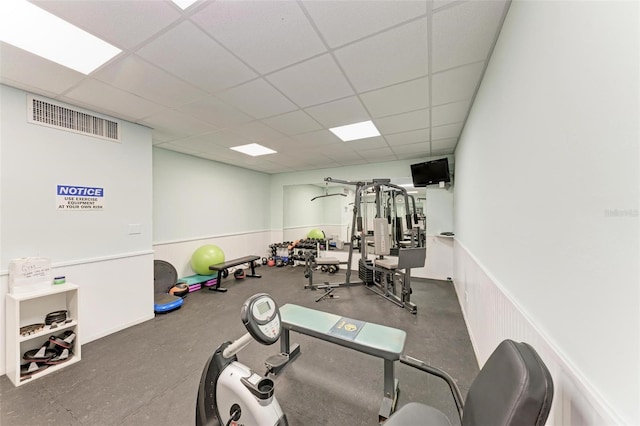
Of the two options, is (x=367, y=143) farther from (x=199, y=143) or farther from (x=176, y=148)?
(x=176, y=148)

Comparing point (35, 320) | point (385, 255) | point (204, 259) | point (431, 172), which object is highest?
point (431, 172)

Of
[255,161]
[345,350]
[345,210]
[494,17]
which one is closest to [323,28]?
[494,17]

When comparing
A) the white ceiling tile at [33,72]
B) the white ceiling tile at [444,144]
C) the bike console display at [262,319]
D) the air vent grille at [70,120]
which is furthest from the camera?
the white ceiling tile at [444,144]

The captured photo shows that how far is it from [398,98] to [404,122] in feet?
2.33

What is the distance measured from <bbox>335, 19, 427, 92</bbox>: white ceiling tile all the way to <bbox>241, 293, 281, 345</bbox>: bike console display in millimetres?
1839

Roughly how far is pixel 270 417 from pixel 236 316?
7.44ft

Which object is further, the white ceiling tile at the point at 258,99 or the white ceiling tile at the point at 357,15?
the white ceiling tile at the point at 258,99

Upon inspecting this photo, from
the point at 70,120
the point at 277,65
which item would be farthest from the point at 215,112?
the point at 70,120

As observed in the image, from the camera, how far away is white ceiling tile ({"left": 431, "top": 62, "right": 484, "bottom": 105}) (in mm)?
1979

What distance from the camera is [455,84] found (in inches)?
86.0

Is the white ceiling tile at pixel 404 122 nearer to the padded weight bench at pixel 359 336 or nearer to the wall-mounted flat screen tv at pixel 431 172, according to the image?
the wall-mounted flat screen tv at pixel 431 172

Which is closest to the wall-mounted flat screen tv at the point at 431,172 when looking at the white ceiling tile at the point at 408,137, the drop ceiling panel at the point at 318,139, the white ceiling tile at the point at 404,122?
the white ceiling tile at the point at 408,137

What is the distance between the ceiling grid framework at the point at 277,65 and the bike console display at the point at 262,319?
1.72 metres

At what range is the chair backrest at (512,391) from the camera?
0.65m
